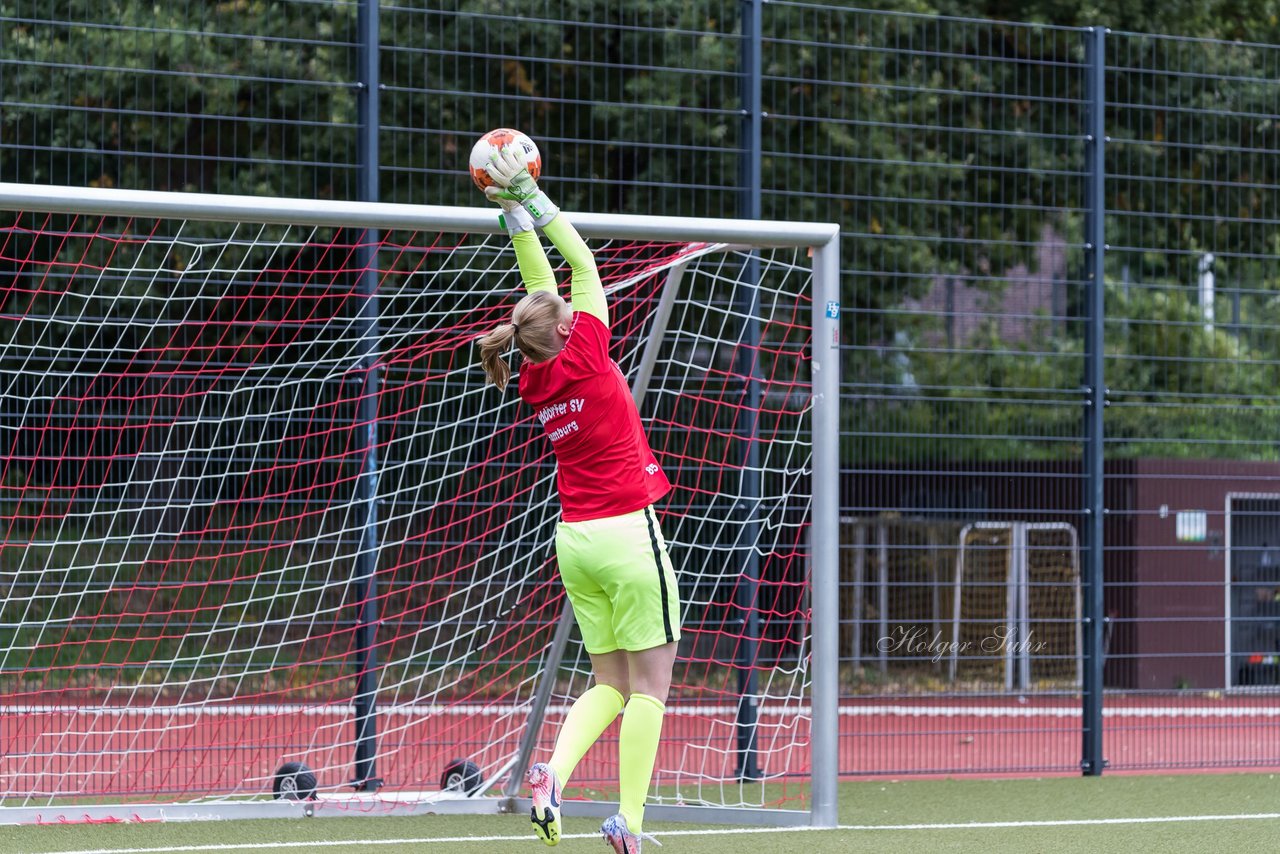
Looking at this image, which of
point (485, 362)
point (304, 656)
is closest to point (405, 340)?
point (304, 656)

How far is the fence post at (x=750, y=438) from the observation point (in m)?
7.01

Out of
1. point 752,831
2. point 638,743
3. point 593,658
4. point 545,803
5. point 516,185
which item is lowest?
point 752,831

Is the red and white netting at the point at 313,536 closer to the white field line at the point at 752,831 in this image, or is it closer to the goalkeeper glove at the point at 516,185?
the white field line at the point at 752,831

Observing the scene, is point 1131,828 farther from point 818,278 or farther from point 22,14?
point 22,14

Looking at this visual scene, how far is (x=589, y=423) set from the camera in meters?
4.75

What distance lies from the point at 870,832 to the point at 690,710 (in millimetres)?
1534

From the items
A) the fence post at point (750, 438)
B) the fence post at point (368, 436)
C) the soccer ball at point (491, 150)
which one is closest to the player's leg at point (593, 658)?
the soccer ball at point (491, 150)

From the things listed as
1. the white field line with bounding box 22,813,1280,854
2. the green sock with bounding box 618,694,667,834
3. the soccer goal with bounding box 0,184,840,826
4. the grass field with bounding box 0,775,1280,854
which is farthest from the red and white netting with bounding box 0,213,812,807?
the green sock with bounding box 618,694,667,834

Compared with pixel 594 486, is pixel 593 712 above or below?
below

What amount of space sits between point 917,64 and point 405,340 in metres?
4.41

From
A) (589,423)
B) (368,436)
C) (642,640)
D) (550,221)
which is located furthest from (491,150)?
(368,436)

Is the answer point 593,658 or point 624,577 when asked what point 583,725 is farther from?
point 624,577

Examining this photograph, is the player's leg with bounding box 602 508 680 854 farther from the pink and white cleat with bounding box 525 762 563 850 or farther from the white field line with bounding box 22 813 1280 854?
the white field line with bounding box 22 813 1280 854

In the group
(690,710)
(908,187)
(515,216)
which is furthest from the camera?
(908,187)
